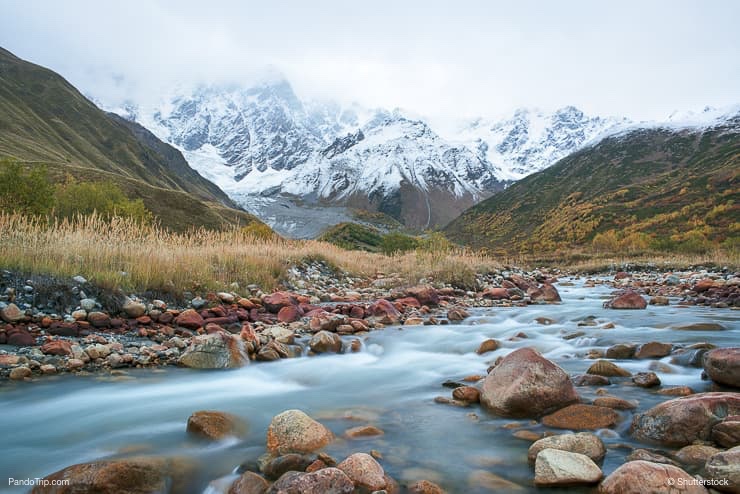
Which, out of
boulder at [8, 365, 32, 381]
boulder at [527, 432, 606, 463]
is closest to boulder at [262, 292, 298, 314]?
boulder at [8, 365, 32, 381]

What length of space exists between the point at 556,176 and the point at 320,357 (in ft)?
448

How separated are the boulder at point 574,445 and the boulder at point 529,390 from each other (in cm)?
76

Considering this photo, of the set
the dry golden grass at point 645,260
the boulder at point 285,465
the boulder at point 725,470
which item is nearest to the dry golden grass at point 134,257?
the boulder at point 285,465

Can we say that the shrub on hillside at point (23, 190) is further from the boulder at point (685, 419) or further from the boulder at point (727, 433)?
the boulder at point (727, 433)

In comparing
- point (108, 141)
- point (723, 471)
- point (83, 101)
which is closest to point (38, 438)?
point (723, 471)

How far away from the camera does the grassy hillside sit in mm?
50297

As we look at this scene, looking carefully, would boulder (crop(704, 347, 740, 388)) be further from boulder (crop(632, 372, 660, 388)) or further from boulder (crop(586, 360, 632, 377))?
boulder (crop(586, 360, 632, 377))

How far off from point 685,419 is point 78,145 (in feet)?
340

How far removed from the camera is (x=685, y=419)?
140 inches

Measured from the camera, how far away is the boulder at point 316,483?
2859 mm

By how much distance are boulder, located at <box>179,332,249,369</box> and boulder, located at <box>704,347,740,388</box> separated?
18.0 feet

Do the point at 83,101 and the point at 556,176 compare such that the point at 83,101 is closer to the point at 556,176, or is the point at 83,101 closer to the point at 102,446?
the point at 556,176

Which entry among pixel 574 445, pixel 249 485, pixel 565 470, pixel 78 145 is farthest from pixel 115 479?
pixel 78 145

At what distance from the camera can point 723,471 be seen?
2834 millimetres
